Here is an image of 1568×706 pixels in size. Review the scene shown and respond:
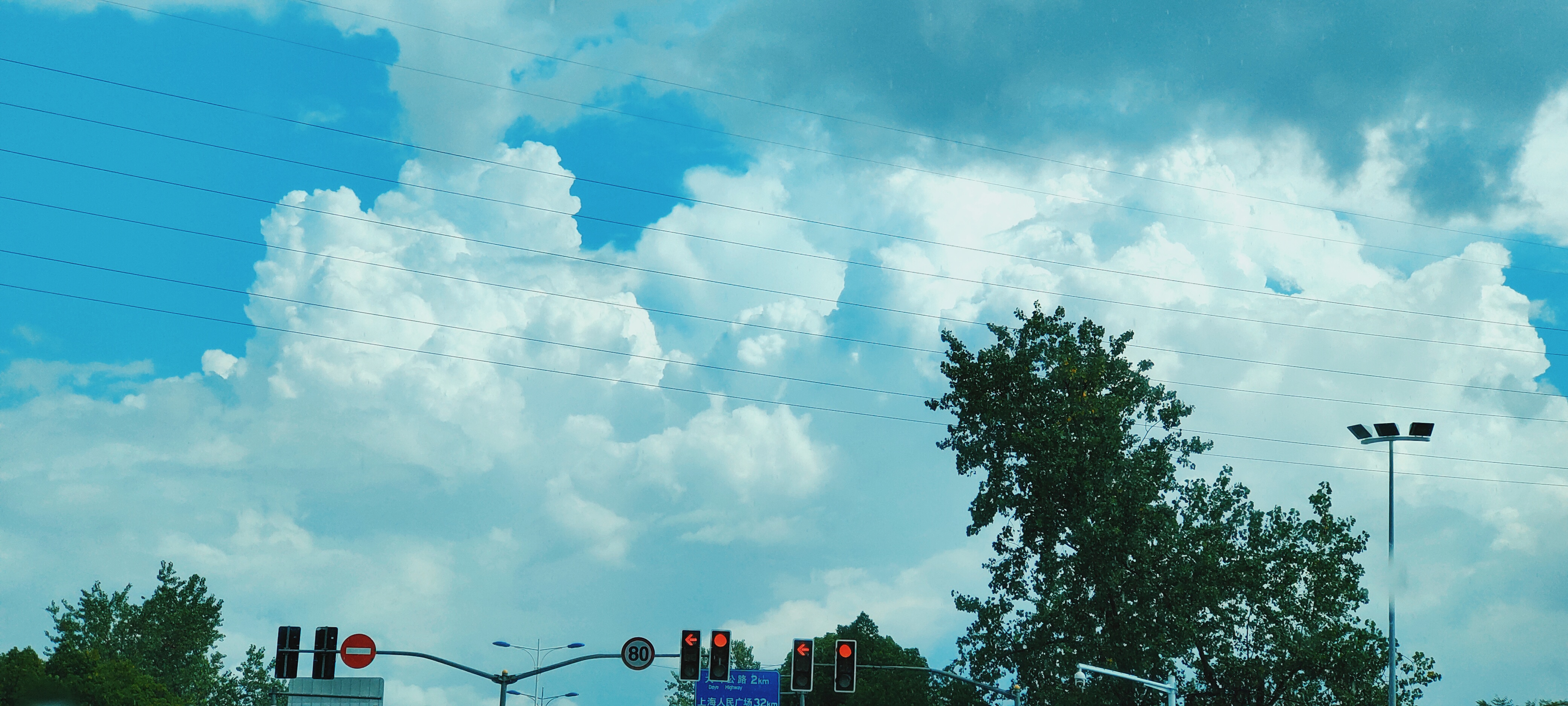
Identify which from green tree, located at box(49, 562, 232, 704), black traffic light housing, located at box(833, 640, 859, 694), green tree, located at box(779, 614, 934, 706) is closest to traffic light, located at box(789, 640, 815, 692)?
black traffic light housing, located at box(833, 640, 859, 694)

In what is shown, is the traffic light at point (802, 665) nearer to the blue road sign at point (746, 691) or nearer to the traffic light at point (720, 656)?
the traffic light at point (720, 656)

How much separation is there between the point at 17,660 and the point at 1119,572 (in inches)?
2350

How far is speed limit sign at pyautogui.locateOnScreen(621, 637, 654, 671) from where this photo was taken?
3591 cm

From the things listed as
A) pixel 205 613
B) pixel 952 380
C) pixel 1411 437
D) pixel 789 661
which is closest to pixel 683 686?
pixel 789 661

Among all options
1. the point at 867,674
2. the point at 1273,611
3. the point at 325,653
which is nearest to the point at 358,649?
the point at 325,653

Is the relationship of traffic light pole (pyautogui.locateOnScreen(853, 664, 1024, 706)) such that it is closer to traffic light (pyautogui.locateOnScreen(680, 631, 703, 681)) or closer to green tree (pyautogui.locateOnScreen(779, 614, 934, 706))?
traffic light (pyautogui.locateOnScreen(680, 631, 703, 681))

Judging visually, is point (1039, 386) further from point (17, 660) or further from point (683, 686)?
point (683, 686)

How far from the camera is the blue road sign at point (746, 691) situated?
60125mm

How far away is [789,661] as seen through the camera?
333ft

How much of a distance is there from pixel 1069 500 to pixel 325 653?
25.6 m

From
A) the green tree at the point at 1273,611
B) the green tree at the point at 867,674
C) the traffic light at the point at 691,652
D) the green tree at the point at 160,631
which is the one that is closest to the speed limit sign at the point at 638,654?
the traffic light at the point at 691,652

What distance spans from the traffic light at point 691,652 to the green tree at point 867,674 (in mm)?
44988

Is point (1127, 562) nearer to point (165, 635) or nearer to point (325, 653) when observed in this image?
point (325, 653)

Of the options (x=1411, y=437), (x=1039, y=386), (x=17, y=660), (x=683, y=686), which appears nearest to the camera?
(x=1411, y=437)
